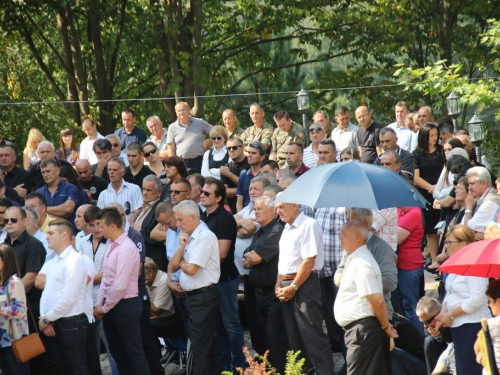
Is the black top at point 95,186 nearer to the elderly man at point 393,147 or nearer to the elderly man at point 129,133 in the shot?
the elderly man at point 129,133

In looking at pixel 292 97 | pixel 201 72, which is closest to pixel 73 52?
pixel 201 72

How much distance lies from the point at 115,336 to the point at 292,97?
15.8 m

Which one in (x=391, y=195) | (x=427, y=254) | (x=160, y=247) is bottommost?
(x=427, y=254)

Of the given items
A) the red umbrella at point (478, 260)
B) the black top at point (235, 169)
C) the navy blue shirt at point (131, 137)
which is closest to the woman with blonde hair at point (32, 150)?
the navy blue shirt at point (131, 137)

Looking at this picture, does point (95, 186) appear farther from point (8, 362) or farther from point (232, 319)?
point (8, 362)

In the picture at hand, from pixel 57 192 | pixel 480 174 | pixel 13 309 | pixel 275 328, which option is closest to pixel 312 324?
pixel 275 328

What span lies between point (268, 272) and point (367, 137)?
180 inches

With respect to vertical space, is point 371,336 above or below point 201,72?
below

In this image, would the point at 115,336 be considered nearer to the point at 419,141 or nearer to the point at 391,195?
the point at 391,195

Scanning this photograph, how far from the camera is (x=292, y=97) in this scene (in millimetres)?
23547

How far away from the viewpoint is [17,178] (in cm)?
1185

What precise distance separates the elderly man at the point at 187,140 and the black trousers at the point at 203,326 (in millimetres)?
4944

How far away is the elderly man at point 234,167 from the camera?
37.4 feet

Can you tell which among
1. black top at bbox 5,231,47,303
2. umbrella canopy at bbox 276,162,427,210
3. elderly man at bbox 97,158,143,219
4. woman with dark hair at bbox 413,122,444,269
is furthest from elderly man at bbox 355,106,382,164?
black top at bbox 5,231,47,303
